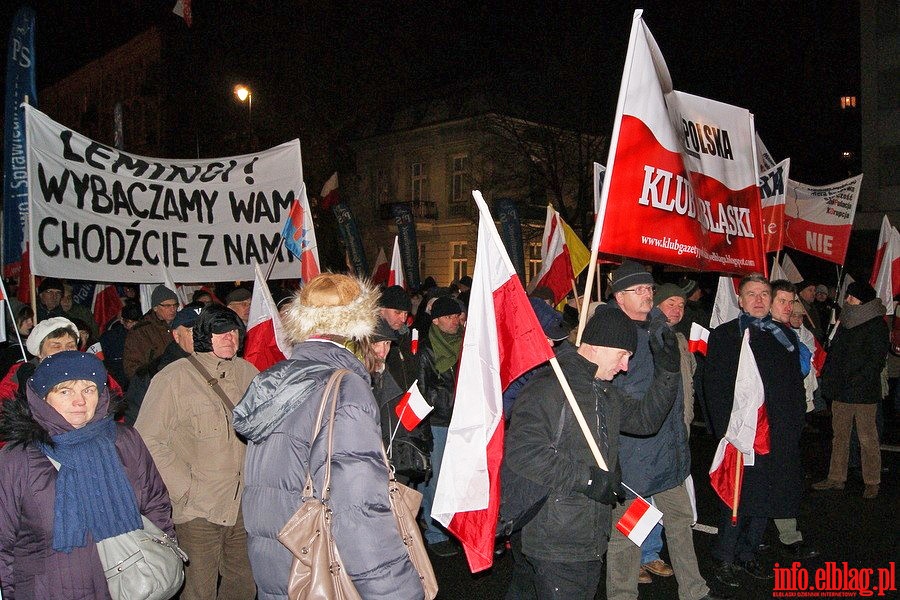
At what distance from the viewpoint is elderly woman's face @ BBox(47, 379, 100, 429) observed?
3357mm

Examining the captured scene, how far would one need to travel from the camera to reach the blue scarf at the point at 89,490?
3.16m

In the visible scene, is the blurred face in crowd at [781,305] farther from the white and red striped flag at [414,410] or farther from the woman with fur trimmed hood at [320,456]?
the woman with fur trimmed hood at [320,456]

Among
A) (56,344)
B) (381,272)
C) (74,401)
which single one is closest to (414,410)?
Result: (56,344)

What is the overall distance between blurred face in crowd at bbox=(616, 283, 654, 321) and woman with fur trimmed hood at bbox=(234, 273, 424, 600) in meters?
2.38

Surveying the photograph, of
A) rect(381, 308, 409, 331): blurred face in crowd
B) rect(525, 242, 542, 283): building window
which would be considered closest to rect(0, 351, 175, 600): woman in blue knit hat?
rect(381, 308, 409, 331): blurred face in crowd

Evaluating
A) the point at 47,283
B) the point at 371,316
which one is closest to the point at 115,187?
the point at 47,283

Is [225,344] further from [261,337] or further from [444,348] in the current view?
[444,348]

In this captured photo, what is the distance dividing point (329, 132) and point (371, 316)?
94.4ft

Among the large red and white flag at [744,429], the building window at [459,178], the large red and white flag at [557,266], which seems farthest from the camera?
the building window at [459,178]

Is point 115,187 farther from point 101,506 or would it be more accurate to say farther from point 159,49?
point 159,49

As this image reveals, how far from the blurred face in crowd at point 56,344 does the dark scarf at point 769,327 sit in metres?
4.57

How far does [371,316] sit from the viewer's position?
301cm


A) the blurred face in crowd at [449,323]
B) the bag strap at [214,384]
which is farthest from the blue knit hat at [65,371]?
the blurred face in crowd at [449,323]

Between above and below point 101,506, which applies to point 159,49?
above
